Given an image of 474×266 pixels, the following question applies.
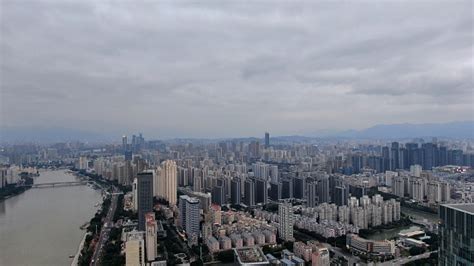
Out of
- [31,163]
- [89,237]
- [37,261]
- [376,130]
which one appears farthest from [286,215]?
[376,130]

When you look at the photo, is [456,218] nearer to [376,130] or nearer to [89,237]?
[89,237]

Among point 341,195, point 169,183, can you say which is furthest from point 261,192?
point 169,183

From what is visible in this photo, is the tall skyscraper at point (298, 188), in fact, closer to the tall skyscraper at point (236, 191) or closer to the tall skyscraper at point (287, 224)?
the tall skyscraper at point (236, 191)

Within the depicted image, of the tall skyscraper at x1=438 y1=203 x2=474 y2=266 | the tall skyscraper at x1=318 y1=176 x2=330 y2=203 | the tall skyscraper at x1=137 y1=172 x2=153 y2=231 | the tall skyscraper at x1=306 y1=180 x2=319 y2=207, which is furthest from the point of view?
the tall skyscraper at x1=318 y1=176 x2=330 y2=203

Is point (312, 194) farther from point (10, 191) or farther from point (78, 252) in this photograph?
point (10, 191)

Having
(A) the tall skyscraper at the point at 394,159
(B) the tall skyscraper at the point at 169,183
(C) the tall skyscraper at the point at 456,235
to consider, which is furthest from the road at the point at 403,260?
(A) the tall skyscraper at the point at 394,159

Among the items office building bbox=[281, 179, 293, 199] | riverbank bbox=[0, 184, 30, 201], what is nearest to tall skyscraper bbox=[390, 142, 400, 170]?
office building bbox=[281, 179, 293, 199]

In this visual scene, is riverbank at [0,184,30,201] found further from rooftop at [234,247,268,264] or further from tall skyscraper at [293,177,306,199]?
rooftop at [234,247,268,264]

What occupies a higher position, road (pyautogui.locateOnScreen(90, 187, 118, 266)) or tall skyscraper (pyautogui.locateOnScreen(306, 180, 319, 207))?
tall skyscraper (pyautogui.locateOnScreen(306, 180, 319, 207))

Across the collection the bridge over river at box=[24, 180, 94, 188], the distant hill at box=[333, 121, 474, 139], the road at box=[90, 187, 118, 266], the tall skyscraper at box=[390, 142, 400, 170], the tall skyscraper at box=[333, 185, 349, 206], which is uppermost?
the distant hill at box=[333, 121, 474, 139]
